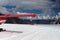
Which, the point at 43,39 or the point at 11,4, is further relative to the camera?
the point at 11,4

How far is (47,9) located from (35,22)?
0.76 ft

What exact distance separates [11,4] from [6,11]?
0.11 metres

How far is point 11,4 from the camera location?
1.78m

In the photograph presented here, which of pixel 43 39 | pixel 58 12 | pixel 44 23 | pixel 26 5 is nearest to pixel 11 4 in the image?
pixel 26 5

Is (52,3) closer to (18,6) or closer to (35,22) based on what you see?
(35,22)

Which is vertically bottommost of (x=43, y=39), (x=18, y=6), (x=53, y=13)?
(x=43, y=39)

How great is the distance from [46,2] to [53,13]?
175 mm

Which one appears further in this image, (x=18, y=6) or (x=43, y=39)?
(x=18, y=6)

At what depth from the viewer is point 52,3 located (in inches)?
69.7

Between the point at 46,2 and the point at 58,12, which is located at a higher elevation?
the point at 46,2

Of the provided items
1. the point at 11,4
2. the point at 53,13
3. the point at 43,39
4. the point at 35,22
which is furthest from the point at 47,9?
the point at 43,39

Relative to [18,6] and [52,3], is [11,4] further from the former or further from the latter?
[52,3]

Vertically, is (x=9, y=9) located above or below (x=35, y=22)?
above

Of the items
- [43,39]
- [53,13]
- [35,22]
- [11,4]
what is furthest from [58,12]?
[43,39]
